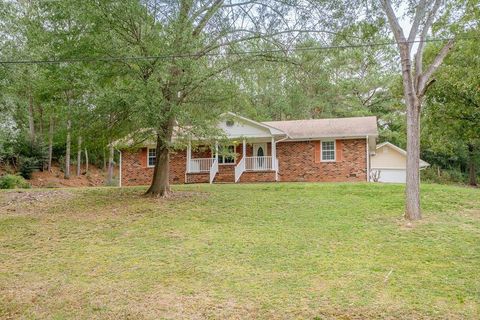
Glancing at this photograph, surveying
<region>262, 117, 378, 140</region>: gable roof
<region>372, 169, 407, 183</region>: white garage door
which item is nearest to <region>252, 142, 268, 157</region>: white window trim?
<region>262, 117, 378, 140</region>: gable roof

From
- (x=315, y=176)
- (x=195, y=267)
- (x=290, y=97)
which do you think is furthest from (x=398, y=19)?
(x=315, y=176)

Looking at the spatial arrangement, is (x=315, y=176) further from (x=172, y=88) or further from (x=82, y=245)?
(x=82, y=245)

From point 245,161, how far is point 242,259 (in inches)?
476

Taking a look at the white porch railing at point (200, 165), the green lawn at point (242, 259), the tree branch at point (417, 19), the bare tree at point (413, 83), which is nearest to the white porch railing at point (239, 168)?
the white porch railing at point (200, 165)

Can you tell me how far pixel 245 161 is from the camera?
61.6 feet

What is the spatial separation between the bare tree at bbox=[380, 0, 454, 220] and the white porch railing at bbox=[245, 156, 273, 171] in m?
9.93

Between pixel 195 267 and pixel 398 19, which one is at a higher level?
pixel 398 19

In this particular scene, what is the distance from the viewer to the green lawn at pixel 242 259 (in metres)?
5.00

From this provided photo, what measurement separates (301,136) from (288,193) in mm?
6221

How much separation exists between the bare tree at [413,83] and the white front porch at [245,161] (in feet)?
31.0

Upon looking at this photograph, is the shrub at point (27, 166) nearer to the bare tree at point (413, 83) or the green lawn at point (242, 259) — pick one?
the green lawn at point (242, 259)

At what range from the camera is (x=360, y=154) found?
1806 centimetres

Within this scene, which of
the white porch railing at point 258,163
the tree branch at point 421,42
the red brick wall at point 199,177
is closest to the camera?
the tree branch at point 421,42

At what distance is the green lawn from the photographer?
4996mm
